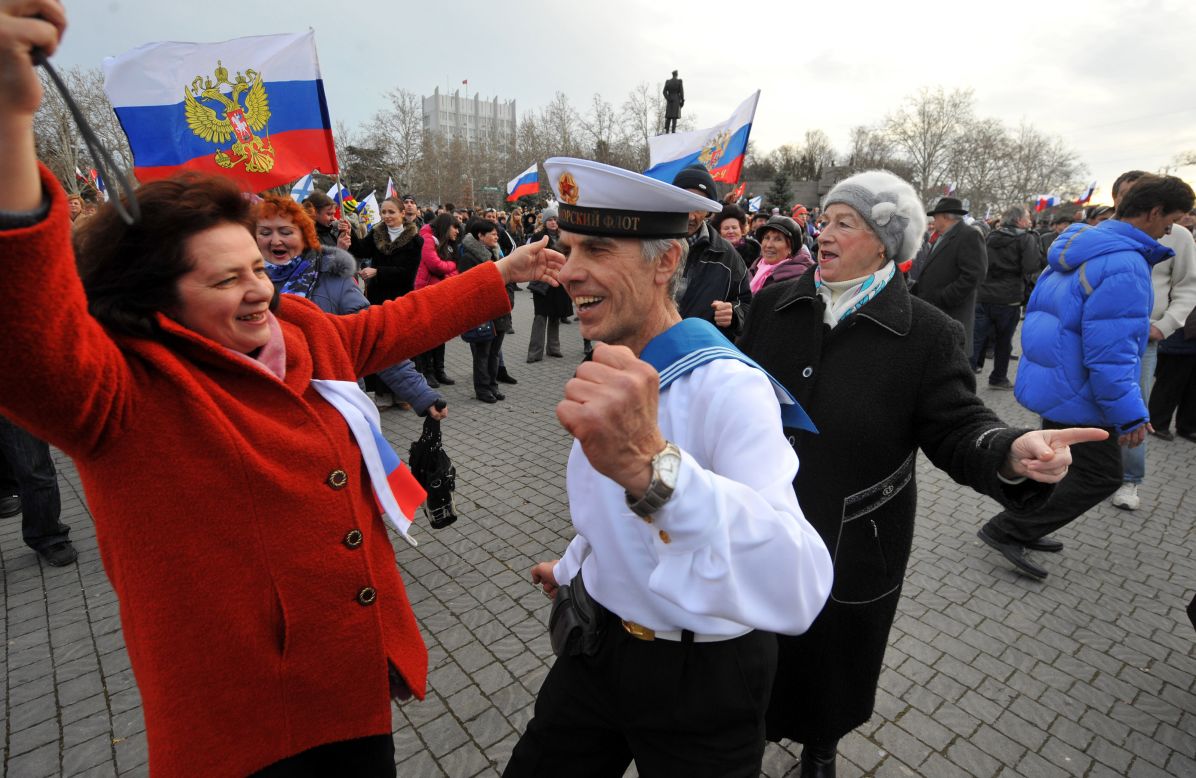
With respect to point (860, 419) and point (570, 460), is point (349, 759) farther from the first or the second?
point (860, 419)

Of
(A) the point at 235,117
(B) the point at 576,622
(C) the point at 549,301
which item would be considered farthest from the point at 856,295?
(C) the point at 549,301

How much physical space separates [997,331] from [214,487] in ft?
31.9

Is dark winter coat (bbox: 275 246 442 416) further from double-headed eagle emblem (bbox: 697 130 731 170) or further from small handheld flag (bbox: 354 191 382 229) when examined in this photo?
small handheld flag (bbox: 354 191 382 229)

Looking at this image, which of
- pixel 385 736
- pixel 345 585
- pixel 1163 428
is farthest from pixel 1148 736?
pixel 1163 428

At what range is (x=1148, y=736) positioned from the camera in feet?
9.46

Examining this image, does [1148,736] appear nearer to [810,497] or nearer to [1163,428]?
[810,497]

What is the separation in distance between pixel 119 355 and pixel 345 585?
74 cm

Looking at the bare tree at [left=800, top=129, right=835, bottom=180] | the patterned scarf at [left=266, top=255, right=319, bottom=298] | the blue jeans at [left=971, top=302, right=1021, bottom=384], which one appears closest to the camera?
the patterned scarf at [left=266, top=255, right=319, bottom=298]

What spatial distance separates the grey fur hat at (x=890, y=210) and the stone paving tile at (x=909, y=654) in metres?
2.21

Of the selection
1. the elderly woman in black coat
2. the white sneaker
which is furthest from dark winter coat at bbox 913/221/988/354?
the elderly woman in black coat

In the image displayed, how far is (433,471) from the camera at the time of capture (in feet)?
10.9

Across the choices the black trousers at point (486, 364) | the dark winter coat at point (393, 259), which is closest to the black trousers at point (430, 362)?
the black trousers at point (486, 364)

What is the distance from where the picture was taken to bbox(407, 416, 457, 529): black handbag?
3.30 m

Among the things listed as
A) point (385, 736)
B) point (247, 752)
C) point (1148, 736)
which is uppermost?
point (247, 752)
